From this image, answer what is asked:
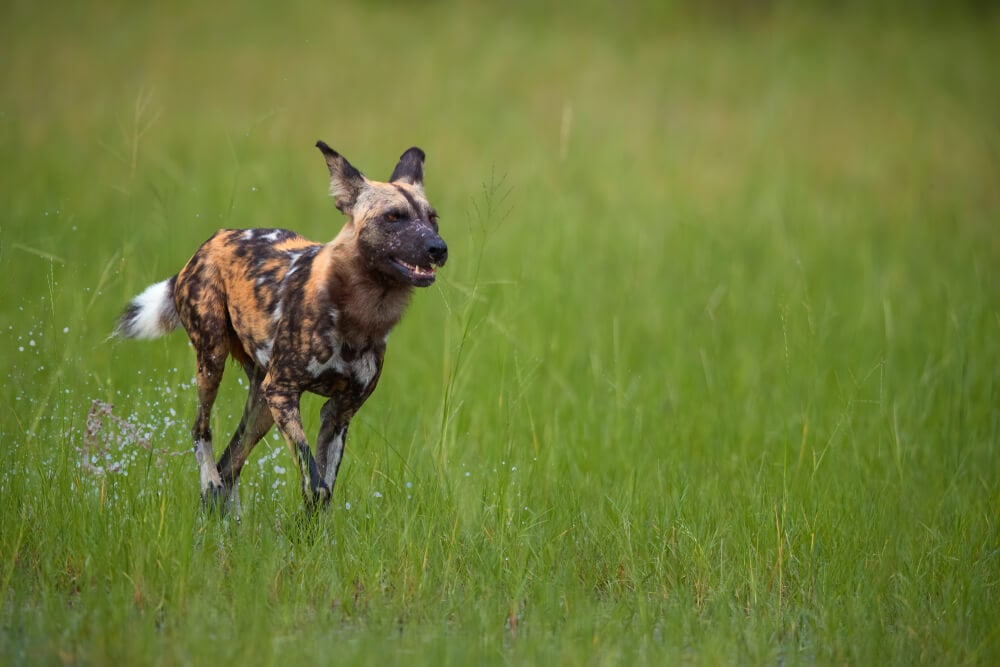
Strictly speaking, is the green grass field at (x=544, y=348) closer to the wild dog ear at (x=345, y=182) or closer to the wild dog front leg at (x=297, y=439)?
the wild dog front leg at (x=297, y=439)

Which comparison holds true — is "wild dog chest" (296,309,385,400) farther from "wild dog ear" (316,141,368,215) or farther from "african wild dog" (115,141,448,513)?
"wild dog ear" (316,141,368,215)

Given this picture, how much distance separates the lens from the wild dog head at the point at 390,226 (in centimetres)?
444

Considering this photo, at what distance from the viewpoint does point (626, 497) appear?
529 cm

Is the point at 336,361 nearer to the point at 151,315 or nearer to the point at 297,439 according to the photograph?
the point at 297,439

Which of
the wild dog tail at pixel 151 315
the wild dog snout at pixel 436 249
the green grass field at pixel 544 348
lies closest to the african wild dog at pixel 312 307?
the wild dog snout at pixel 436 249

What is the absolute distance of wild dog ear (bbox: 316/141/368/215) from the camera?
463cm

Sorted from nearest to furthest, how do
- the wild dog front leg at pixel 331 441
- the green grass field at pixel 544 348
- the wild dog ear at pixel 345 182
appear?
the green grass field at pixel 544 348, the wild dog ear at pixel 345 182, the wild dog front leg at pixel 331 441

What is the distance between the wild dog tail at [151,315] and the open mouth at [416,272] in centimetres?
130

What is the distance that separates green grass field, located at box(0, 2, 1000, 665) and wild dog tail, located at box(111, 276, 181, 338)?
0.27 meters

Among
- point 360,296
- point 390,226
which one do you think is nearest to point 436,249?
point 390,226

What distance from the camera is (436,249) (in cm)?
442

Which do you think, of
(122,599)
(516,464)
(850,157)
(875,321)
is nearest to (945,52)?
(850,157)

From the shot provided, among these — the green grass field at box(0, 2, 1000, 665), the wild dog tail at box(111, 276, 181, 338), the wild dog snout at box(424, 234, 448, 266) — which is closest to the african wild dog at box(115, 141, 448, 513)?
the wild dog snout at box(424, 234, 448, 266)

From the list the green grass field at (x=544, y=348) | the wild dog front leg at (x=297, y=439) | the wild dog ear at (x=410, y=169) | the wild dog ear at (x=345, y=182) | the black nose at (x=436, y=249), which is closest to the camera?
the green grass field at (x=544, y=348)
